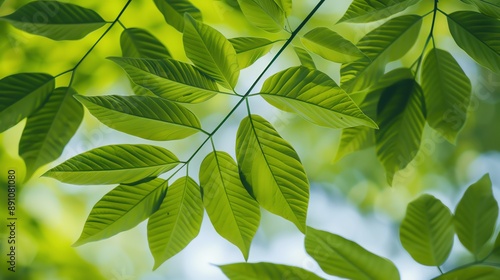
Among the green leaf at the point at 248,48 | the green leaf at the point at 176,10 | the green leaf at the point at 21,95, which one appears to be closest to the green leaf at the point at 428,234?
the green leaf at the point at 248,48

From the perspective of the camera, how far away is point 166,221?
2.17 feet

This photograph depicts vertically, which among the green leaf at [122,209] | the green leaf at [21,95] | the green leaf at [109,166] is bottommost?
the green leaf at [122,209]

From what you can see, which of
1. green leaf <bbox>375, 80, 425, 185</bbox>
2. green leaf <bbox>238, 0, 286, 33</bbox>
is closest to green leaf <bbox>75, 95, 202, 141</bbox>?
green leaf <bbox>238, 0, 286, 33</bbox>

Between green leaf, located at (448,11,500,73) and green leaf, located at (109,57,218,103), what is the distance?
1.14 feet

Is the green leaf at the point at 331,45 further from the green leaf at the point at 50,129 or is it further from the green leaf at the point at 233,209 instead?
the green leaf at the point at 50,129

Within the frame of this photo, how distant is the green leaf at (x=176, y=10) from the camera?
0.83 m

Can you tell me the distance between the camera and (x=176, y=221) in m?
0.66

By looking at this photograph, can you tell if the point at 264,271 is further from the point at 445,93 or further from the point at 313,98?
the point at 445,93

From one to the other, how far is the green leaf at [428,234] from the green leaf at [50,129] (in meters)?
0.50

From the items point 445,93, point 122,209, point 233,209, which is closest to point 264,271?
point 233,209

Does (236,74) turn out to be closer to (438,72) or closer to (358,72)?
(358,72)

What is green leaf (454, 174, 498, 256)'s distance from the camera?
73 cm

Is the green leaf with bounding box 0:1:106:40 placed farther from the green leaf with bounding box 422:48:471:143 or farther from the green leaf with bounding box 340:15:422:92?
the green leaf with bounding box 422:48:471:143

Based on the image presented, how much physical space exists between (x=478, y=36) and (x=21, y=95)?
0.65 meters
